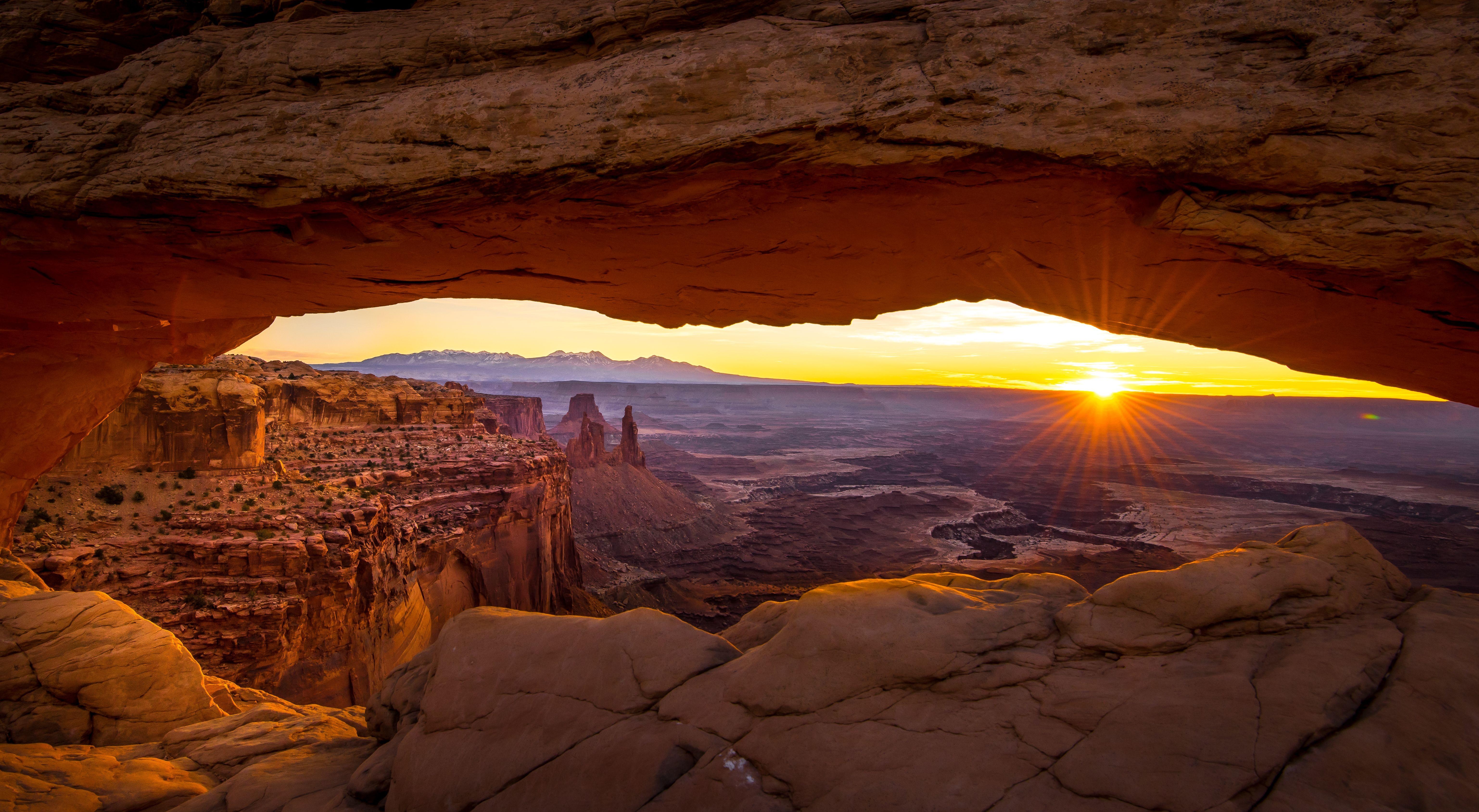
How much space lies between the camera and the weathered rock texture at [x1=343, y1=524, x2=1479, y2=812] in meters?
2.64

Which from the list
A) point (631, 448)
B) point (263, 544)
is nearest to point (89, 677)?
point (263, 544)

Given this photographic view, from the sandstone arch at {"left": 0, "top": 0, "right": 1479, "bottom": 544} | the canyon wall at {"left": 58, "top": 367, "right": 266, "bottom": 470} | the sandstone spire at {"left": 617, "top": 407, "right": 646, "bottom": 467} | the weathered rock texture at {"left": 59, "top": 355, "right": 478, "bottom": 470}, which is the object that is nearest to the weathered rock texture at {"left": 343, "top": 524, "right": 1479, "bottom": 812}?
the sandstone arch at {"left": 0, "top": 0, "right": 1479, "bottom": 544}

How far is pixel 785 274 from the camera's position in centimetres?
562

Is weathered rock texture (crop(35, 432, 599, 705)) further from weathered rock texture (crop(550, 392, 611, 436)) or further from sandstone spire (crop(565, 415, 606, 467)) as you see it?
weathered rock texture (crop(550, 392, 611, 436))

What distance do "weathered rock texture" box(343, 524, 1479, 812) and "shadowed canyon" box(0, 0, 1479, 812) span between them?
0.02 meters

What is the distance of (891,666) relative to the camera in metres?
3.55

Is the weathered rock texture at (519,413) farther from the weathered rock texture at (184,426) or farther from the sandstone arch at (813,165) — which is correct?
the sandstone arch at (813,165)

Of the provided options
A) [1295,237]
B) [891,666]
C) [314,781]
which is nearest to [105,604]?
[314,781]

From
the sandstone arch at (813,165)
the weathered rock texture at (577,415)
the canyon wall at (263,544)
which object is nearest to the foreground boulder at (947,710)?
the sandstone arch at (813,165)

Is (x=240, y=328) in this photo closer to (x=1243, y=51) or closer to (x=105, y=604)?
(x=105, y=604)

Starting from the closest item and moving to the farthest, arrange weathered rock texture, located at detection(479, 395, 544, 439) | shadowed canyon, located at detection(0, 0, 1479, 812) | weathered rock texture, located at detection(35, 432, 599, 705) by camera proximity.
Result: shadowed canyon, located at detection(0, 0, 1479, 812) → weathered rock texture, located at detection(35, 432, 599, 705) → weathered rock texture, located at detection(479, 395, 544, 439)

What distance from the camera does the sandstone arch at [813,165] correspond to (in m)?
3.40

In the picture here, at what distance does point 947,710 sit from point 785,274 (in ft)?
12.8

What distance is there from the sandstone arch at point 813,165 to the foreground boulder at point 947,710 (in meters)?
2.08
